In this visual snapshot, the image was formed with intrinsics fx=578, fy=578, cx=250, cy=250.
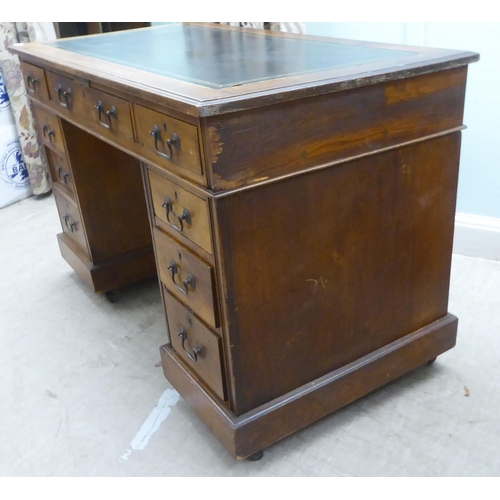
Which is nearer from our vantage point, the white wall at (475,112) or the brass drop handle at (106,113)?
the brass drop handle at (106,113)

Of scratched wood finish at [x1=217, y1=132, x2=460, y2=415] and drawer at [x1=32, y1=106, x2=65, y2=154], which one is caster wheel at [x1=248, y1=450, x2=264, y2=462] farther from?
drawer at [x1=32, y1=106, x2=65, y2=154]

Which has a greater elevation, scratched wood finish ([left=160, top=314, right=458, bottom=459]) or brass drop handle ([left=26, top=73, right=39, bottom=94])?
brass drop handle ([left=26, top=73, right=39, bottom=94])

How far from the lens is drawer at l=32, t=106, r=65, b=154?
1.79 meters

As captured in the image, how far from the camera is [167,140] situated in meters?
1.07

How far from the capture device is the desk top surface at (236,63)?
3.34 ft

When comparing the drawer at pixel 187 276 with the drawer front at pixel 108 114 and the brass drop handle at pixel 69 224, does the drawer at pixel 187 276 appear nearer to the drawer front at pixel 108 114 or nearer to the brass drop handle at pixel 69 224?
the drawer front at pixel 108 114

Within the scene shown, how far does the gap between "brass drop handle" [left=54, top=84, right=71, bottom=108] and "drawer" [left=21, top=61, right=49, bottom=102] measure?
0.13m

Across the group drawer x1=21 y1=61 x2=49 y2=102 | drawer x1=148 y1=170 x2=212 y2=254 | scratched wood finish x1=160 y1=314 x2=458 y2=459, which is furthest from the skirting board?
drawer x1=21 y1=61 x2=49 y2=102

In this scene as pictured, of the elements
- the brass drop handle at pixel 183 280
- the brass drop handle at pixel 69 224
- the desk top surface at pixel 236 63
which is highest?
the desk top surface at pixel 236 63

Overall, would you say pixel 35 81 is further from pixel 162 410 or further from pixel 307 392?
pixel 307 392

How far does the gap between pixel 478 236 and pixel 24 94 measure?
2102 mm

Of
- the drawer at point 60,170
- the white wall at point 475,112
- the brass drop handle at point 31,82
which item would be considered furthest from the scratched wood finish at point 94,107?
the white wall at point 475,112

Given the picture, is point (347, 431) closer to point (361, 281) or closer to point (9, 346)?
point (361, 281)

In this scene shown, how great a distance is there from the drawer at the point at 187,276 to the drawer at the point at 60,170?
66cm
